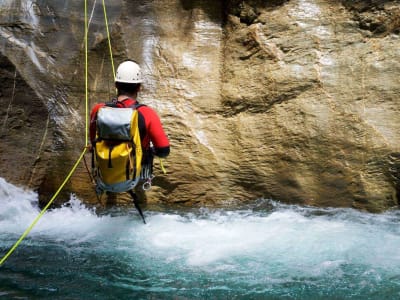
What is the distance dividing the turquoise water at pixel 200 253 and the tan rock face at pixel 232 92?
0.37 metres

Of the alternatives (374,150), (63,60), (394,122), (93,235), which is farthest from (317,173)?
(63,60)

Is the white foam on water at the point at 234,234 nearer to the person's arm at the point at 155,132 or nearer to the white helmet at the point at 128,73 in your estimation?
the person's arm at the point at 155,132

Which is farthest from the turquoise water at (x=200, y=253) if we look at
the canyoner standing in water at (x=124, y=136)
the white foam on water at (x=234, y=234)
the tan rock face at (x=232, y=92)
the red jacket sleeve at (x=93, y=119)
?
the red jacket sleeve at (x=93, y=119)

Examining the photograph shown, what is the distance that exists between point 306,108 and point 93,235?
3.18 metres

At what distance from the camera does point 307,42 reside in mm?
6211

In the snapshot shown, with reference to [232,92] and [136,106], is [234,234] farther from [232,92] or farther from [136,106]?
[232,92]

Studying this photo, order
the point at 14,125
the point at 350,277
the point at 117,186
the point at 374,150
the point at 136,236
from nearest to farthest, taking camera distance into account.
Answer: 1. the point at 350,277
2. the point at 117,186
3. the point at 136,236
4. the point at 374,150
5. the point at 14,125

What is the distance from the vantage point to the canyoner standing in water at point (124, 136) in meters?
4.54

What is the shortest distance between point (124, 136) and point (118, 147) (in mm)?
145

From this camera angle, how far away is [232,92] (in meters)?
6.45

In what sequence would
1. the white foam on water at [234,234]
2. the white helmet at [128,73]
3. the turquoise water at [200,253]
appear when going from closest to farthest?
the turquoise water at [200,253]
the white foam on water at [234,234]
the white helmet at [128,73]

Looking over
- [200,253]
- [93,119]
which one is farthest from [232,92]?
[200,253]

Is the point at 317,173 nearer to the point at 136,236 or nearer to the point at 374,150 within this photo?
the point at 374,150

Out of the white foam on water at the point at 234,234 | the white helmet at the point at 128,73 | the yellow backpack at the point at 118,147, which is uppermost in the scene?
the white helmet at the point at 128,73
